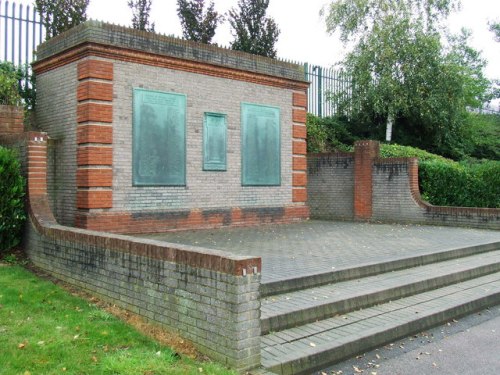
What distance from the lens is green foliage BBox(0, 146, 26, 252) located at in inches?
338

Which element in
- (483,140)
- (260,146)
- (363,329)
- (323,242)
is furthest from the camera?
(483,140)

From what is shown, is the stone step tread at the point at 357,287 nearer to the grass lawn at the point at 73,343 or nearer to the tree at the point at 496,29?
the grass lawn at the point at 73,343

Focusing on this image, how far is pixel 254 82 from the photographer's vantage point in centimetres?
1395

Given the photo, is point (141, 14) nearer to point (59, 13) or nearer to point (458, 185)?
point (59, 13)

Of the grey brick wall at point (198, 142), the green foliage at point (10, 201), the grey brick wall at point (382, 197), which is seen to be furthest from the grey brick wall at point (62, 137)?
the grey brick wall at point (382, 197)

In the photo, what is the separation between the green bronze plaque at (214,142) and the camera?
12.7 metres

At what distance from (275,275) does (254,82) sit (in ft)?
26.4

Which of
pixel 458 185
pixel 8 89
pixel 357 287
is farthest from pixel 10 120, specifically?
pixel 458 185

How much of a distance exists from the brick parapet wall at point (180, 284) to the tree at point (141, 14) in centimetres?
1728

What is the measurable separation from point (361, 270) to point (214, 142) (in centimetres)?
623

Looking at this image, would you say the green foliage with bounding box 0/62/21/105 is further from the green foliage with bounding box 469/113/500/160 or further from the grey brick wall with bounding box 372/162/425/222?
the green foliage with bounding box 469/113/500/160

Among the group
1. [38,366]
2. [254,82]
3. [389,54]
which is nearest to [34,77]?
[254,82]

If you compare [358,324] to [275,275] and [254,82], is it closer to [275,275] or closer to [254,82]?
[275,275]

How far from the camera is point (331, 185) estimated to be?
17.0m
